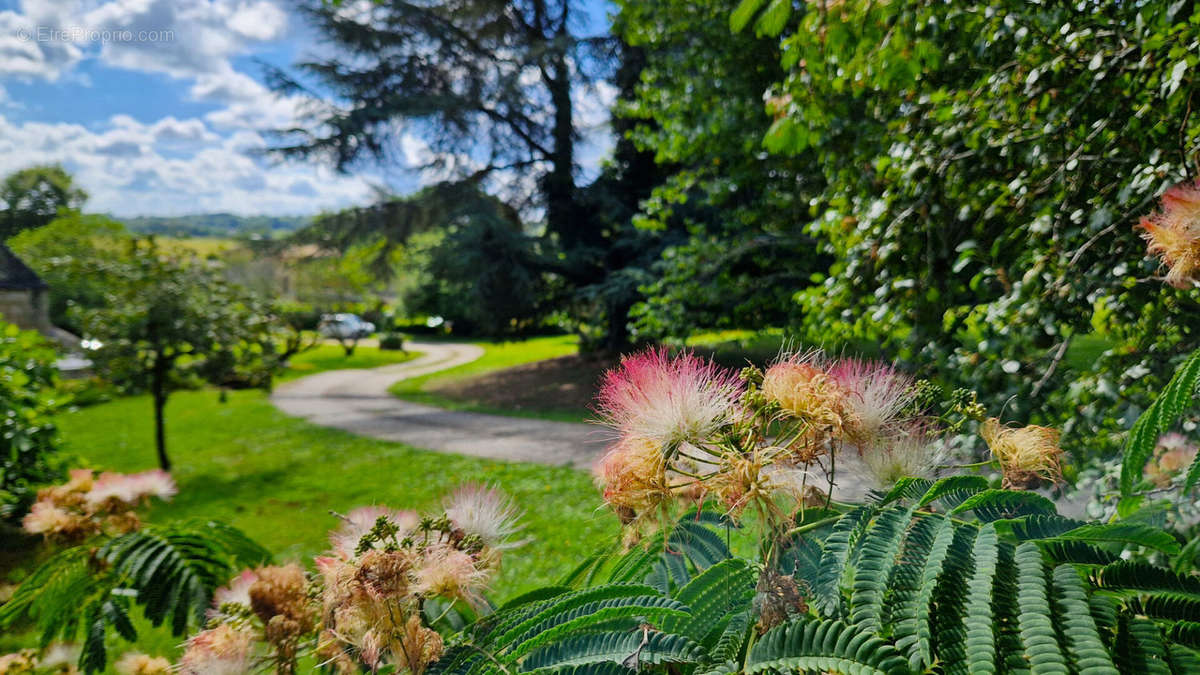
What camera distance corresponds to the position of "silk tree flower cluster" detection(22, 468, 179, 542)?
1.83 m

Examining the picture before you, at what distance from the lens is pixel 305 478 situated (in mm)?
8164

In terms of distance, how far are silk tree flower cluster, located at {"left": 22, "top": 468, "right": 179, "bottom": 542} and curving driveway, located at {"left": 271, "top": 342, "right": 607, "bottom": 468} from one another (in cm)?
315

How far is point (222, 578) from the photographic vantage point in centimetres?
202

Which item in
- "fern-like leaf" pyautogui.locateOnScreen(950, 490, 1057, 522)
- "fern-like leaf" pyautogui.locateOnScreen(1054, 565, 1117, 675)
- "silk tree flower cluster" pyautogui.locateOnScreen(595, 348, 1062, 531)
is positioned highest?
"silk tree flower cluster" pyautogui.locateOnScreen(595, 348, 1062, 531)

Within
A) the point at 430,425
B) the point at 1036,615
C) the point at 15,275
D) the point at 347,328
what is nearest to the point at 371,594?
the point at 1036,615

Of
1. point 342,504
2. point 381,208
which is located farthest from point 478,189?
point 342,504

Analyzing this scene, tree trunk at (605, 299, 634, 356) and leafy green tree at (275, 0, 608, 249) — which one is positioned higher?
A: leafy green tree at (275, 0, 608, 249)

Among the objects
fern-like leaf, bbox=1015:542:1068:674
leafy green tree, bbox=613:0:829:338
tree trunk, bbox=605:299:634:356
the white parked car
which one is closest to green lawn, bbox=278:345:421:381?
the white parked car

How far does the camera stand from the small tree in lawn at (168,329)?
8.48 metres

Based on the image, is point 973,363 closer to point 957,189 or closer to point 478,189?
point 957,189

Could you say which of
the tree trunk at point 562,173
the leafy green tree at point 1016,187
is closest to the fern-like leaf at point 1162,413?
the leafy green tree at point 1016,187

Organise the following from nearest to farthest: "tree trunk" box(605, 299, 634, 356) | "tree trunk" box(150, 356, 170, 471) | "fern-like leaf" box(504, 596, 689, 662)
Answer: "fern-like leaf" box(504, 596, 689, 662)
"tree trunk" box(150, 356, 170, 471)
"tree trunk" box(605, 299, 634, 356)

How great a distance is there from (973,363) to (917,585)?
2.41 meters

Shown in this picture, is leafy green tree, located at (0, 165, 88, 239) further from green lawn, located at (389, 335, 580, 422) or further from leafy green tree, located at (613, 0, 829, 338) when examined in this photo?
leafy green tree, located at (613, 0, 829, 338)
